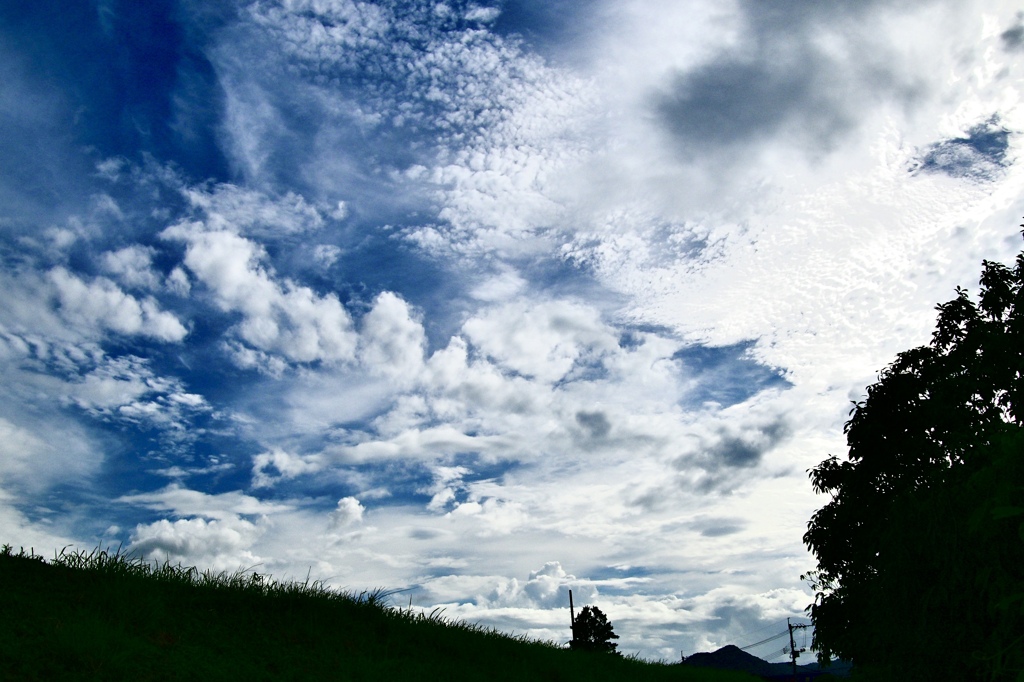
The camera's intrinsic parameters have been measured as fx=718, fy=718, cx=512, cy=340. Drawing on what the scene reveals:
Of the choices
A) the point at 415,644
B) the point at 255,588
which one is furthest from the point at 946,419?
the point at 255,588

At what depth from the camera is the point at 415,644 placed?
12945 mm

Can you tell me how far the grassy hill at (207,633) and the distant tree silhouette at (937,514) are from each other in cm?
691

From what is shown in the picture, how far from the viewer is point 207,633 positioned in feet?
33.1

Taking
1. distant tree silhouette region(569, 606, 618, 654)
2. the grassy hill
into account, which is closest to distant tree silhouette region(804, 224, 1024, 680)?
the grassy hill

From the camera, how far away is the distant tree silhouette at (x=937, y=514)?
5.60 metres

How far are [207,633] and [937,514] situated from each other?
11.5 meters

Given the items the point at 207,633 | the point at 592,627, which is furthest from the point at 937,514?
the point at 592,627

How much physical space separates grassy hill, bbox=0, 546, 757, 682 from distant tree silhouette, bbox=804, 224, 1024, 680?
6906mm

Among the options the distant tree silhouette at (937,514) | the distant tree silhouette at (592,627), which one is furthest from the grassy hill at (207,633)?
the distant tree silhouette at (592,627)

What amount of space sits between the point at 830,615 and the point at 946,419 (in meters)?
9.62

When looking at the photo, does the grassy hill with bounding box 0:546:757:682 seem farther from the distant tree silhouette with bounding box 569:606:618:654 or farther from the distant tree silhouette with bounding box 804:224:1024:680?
the distant tree silhouette with bounding box 569:606:618:654

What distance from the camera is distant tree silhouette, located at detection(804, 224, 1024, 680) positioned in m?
5.60

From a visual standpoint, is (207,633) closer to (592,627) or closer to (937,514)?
(937,514)

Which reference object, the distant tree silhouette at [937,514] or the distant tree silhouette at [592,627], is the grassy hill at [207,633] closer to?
the distant tree silhouette at [937,514]
